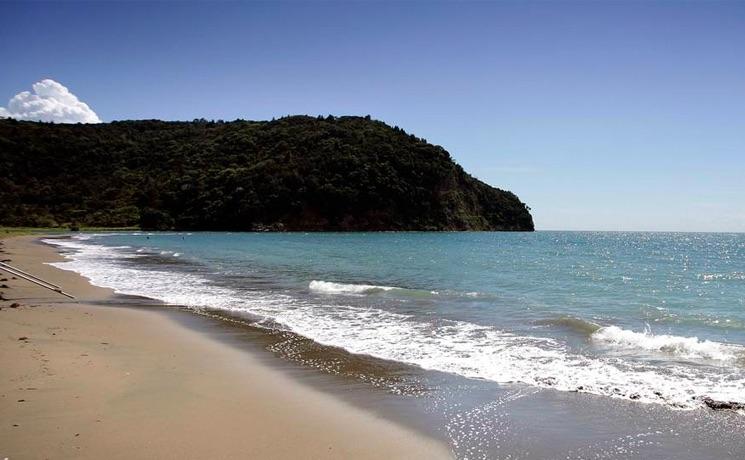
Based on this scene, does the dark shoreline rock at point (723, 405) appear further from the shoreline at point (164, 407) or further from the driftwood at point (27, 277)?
the driftwood at point (27, 277)

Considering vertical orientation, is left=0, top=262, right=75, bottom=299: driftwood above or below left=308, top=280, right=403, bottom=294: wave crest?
above

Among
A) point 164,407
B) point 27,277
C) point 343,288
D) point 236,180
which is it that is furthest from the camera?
point 236,180

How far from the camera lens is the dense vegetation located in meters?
107

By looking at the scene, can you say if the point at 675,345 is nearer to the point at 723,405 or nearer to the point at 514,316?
the point at 723,405

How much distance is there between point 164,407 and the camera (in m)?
6.16

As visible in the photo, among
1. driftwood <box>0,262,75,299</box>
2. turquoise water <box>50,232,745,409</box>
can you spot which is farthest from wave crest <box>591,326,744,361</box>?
driftwood <box>0,262,75,299</box>

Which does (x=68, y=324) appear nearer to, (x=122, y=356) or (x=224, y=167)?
(x=122, y=356)

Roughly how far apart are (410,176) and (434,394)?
113 metres

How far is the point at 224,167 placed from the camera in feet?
396

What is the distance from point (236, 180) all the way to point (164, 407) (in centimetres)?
10958

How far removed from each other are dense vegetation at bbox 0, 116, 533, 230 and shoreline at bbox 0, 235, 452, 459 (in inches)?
3940

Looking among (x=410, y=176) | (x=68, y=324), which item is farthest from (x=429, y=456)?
(x=410, y=176)

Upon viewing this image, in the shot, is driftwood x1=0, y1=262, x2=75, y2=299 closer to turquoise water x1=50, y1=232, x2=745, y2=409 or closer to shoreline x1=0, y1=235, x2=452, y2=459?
turquoise water x1=50, y1=232, x2=745, y2=409

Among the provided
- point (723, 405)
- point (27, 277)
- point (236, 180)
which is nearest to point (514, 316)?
point (723, 405)
